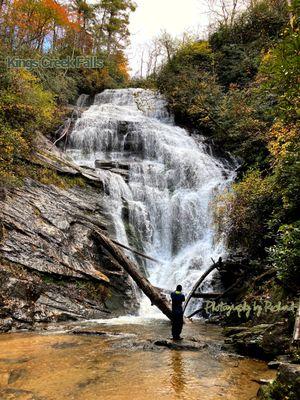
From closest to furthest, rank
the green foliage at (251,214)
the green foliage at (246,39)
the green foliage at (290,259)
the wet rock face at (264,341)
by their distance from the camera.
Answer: the wet rock face at (264,341)
the green foliage at (290,259)
the green foliage at (251,214)
the green foliage at (246,39)

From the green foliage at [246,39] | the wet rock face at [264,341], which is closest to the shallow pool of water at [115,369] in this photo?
the wet rock face at [264,341]

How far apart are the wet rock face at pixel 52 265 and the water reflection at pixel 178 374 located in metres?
4.53

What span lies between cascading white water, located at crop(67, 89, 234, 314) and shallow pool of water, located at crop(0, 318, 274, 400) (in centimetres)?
513

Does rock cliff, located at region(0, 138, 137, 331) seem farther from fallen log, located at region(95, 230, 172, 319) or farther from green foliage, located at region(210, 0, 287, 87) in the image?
green foliage, located at region(210, 0, 287, 87)

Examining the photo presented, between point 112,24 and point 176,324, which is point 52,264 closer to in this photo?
point 176,324

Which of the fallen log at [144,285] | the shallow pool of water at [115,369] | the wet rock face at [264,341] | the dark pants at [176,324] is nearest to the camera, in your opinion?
the shallow pool of water at [115,369]

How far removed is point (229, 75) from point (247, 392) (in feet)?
89.2

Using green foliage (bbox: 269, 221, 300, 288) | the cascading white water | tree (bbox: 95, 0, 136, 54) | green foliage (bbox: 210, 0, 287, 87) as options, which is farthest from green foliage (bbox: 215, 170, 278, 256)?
tree (bbox: 95, 0, 136, 54)

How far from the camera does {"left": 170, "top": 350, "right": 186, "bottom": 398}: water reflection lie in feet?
17.0

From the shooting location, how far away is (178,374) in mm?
5762

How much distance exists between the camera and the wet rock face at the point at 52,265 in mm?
9914

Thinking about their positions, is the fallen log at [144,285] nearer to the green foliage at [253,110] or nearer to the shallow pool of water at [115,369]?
the shallow pool of water at [115,369]

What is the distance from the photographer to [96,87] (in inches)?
1309

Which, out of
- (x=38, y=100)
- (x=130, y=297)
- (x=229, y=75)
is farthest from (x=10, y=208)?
(x=229, y=75)
